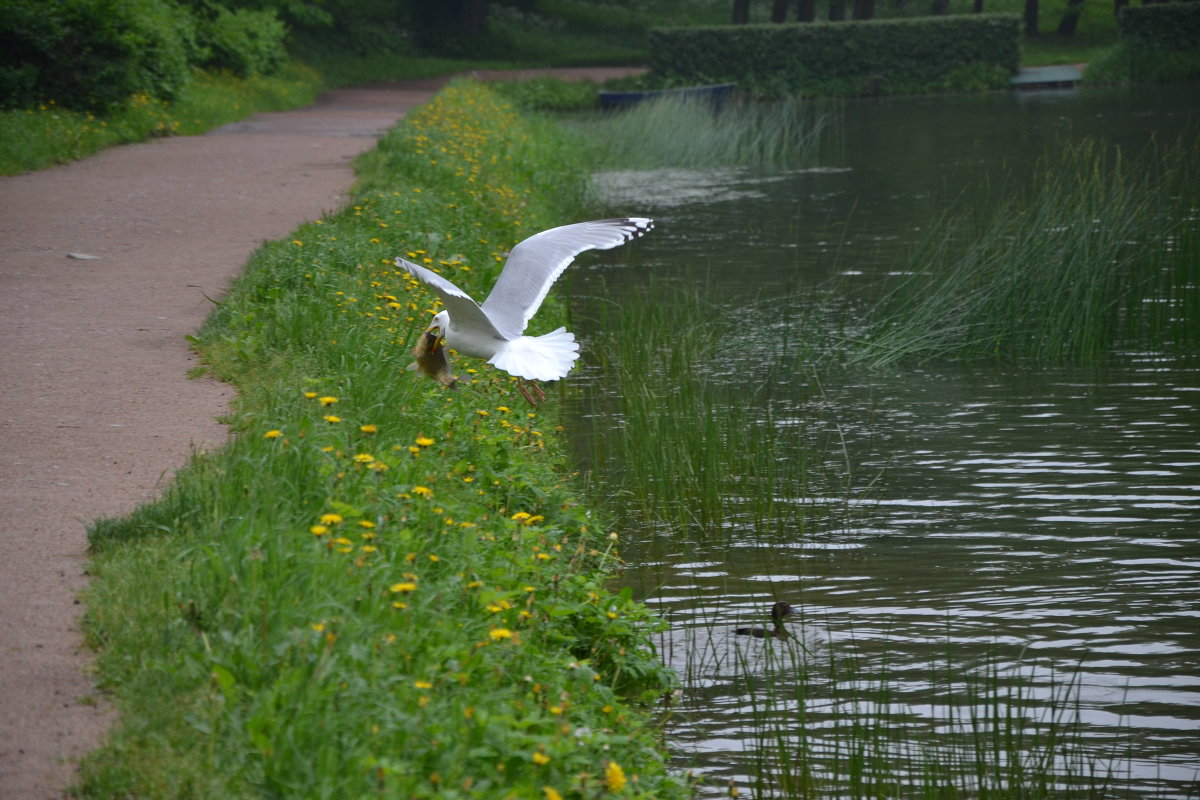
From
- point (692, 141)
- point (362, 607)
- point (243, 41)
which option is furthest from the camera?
point (243, 41)

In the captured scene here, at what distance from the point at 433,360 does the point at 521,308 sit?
49cm

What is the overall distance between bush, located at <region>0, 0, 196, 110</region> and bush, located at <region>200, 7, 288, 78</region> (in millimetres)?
7543

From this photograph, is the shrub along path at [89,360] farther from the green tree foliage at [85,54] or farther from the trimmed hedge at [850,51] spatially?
the trimmed hedge at [850,51]

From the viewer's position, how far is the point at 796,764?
4.09 metres

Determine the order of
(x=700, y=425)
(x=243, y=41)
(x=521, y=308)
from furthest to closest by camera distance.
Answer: (x=243, y=41)
(x=700, y=425)
(x=521, y=308)

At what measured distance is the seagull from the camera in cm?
578

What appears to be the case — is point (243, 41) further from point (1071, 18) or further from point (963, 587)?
point (1071, 18)

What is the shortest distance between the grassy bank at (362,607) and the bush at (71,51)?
1150 centimetres

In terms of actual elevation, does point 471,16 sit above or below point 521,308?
above

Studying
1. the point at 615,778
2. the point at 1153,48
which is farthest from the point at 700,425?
the point at 1153,48

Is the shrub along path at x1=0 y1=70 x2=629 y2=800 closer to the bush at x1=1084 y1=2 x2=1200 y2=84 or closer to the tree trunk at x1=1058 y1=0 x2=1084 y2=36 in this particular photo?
the bush at x1=1084 y1=2 x2=1200 y2=84

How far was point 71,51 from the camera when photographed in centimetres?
1723

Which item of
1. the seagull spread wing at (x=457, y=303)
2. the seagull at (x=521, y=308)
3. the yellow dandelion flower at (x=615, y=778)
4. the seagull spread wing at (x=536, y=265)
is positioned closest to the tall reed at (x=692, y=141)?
the seagull spread wing at (x=536, y=265)

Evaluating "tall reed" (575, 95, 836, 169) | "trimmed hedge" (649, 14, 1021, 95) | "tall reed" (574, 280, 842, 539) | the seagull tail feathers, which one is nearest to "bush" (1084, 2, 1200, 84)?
"trimmed hedge" (649, 14, 1021, 95)
